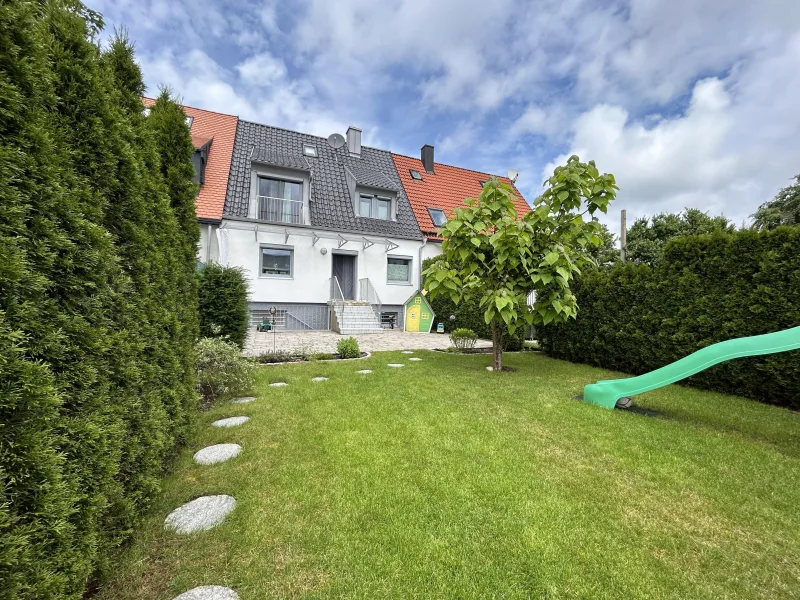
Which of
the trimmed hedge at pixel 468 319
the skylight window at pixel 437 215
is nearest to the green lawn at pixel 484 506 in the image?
the trimmed hedge at pixel 468 319

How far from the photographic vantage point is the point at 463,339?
30.2ft

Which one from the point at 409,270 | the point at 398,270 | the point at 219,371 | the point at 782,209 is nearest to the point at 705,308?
the point at 219,371

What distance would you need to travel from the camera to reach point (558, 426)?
375 cm

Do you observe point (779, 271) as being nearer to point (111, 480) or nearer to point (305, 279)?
point (111, 480)

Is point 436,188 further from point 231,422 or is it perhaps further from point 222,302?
point 231,422

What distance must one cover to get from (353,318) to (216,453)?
10353 millimetres

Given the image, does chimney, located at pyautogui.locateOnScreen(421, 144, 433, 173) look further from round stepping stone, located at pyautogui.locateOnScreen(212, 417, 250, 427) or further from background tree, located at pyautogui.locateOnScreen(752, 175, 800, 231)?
background tree, located at pyautogui.locateOnScreen(752, 175, 800, 231)

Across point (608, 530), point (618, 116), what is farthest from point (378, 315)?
point (608, 530)

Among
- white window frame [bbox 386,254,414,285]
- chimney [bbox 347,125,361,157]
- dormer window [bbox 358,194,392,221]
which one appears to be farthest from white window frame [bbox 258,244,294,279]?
chimney [bbox 347,125,361,157]

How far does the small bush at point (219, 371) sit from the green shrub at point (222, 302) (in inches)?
99.0

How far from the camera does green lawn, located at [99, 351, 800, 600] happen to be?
167 centimetres

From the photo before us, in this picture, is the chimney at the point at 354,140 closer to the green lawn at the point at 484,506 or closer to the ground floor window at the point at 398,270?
the ground floor window at the point at 398,270

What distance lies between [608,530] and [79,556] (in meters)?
2.62

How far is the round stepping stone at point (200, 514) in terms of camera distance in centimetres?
205
